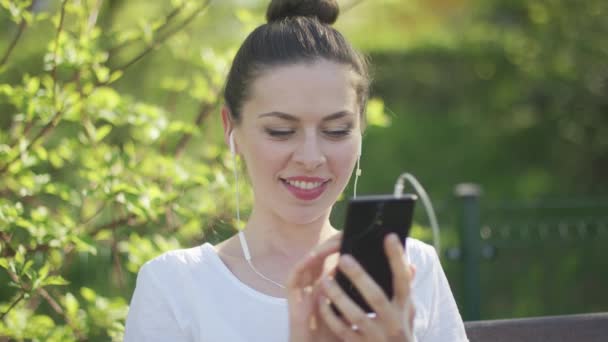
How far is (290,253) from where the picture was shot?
7.12ft

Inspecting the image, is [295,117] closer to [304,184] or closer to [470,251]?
[304,184]

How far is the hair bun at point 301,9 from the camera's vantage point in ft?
7.52

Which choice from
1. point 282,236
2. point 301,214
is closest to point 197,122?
point 282,236

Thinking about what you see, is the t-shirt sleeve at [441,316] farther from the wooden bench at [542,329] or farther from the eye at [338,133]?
the eye at [338,133]

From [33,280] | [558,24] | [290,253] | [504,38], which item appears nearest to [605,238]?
[558,24]

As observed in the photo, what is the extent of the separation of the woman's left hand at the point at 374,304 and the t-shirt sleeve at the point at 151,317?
0.50 m

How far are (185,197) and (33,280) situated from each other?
0.73 metres

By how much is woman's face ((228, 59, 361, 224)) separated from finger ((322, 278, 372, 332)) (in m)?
0.44

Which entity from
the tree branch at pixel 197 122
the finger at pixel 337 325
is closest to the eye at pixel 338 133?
the finger at pixel 337 325

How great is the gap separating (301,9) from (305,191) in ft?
1.91

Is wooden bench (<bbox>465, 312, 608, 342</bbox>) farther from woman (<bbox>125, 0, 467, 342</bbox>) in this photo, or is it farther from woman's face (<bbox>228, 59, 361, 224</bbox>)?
woman's face (<bbox>228, 59, 361, 224</bbox>)

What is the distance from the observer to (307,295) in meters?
1.66

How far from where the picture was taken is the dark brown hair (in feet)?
6.81

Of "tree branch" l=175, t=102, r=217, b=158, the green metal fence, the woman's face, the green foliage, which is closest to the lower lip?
the woman's face
